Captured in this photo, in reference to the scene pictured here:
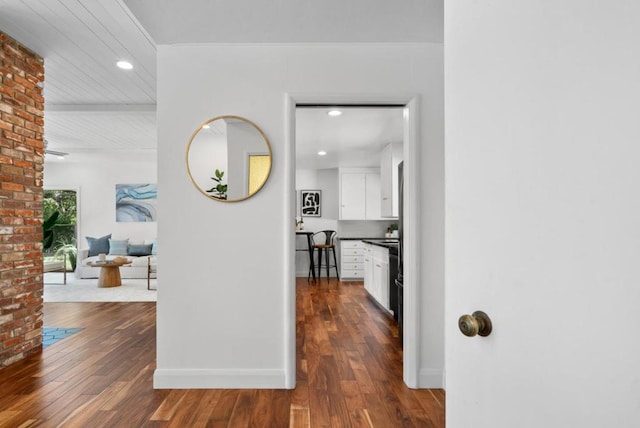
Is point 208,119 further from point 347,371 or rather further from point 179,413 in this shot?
point 347,371

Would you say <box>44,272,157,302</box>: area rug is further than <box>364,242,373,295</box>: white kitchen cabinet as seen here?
No

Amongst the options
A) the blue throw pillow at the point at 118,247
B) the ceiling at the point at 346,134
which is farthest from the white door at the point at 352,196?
the blue throw pillow at the point at 118,247

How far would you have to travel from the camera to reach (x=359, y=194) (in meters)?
7.89

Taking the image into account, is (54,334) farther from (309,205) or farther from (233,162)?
(309,205)

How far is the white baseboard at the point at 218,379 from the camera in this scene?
8.36 feet

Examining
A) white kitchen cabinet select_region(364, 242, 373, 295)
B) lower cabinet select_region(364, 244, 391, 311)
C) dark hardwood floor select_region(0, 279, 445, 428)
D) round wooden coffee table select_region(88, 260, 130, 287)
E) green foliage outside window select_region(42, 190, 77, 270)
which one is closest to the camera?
dark hardwood floor select_region(0, 279, 445, 428)

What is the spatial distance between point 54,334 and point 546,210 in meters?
4.59

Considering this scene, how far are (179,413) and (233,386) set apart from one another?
0.41m

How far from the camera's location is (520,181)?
705 millimetres

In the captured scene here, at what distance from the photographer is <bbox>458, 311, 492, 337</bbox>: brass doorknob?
79cm

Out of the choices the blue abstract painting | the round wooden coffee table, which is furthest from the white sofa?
the blue abstract painting

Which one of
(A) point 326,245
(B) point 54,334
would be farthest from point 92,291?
(A) point 326,245

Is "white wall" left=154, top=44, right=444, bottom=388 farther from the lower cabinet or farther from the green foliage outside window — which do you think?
the green foliage outside window

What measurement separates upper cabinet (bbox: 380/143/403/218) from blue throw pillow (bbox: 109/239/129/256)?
5453 mm
